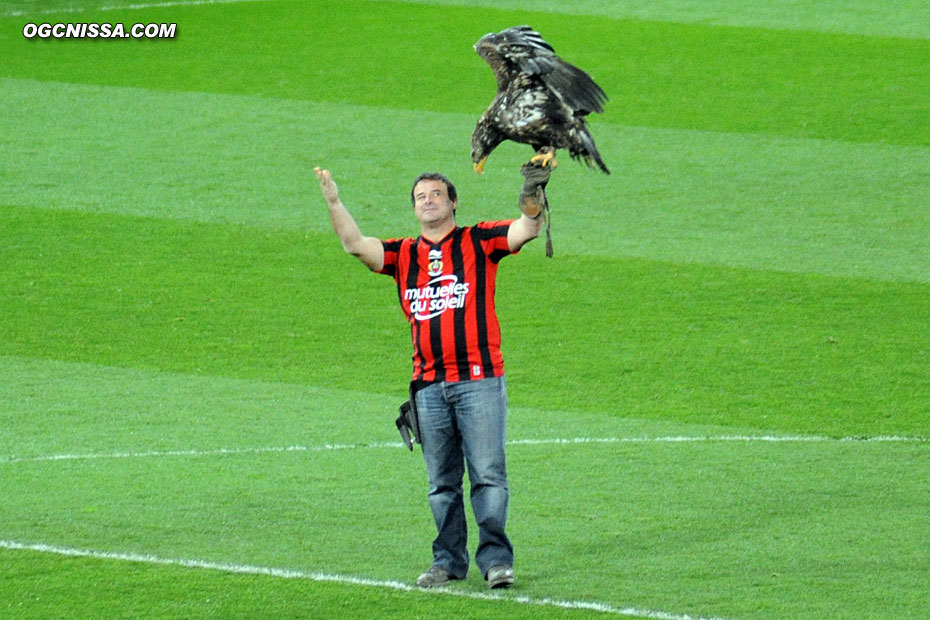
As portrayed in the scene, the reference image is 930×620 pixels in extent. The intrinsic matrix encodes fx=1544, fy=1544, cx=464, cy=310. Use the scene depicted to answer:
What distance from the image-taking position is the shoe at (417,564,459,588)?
6898mm

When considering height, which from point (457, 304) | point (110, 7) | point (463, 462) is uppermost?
point (110, 7)

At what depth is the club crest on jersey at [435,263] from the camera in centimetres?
683

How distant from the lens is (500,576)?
6.84 metres

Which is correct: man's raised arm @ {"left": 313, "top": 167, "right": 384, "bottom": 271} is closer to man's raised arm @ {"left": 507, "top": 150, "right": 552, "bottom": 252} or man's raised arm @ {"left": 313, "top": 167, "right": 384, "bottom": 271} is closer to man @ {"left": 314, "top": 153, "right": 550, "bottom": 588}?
man @ {"left": 314, "top": 153, "right": 550, "bottom": 588}

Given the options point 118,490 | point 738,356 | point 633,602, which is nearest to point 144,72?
point 738,356

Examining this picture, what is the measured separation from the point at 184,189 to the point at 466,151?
3.10 m

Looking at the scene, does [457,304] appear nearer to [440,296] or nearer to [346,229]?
[440,296]

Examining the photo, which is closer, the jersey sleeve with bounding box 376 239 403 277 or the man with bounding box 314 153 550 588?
the man with bounding box 314 153 550 588

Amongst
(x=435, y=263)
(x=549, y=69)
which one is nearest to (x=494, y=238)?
(x=435, y=263)

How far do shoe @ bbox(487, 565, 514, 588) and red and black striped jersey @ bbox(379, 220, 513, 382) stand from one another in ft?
2.83

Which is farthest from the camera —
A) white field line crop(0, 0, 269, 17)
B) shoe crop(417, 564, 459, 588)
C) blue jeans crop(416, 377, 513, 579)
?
white field line crop(0, 0, 269, 17)

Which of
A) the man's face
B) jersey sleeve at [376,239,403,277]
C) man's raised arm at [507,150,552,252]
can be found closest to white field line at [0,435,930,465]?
jersey sleeve at [376,239,403,277]

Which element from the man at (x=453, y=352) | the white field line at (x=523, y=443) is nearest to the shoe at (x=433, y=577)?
the man at (x=453, y=352)

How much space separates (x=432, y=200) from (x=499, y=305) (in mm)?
5779
